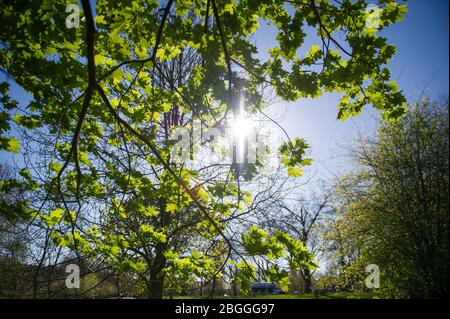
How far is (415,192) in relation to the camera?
1099 centimetres

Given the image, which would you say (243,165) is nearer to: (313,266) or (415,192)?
(313,266)

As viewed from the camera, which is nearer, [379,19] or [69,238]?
[379,19]

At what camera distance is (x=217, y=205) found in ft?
14.8

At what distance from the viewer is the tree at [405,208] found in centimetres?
1027

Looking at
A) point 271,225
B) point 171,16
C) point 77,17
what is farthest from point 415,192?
point 77,17

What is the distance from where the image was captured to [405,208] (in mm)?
10984

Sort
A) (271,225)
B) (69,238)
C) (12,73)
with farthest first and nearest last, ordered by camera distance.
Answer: (271,225)
(69,238)
(12,73)

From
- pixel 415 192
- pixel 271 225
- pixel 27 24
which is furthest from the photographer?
pixel 415 192

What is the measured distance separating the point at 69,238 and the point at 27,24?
10.1 feet

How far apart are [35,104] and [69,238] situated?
83.3 inches

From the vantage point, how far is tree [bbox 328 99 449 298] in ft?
33.7
